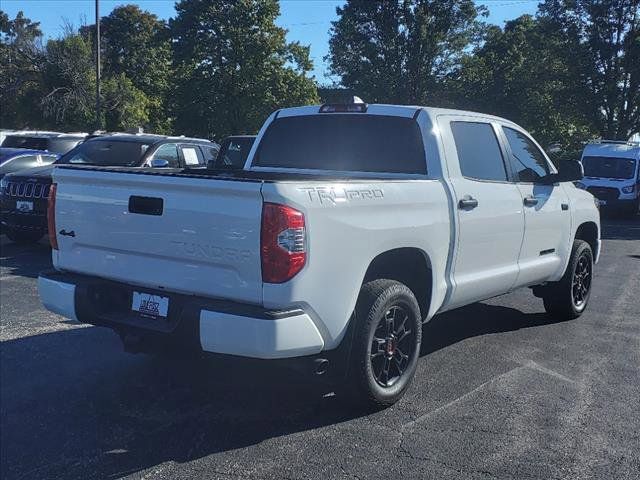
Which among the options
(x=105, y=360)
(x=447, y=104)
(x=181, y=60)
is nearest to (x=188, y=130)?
(x=181, y=60)

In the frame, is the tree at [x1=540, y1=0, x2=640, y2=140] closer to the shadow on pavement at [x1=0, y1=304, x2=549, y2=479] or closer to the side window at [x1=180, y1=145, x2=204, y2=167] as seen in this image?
the side window at [x1=180, y1=145, x2=204, y2=167]

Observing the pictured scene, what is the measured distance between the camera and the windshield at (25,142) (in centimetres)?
1512

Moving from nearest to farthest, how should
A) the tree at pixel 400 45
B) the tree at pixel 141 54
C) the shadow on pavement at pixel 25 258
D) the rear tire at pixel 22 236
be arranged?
the shadow on pavement at pixel 25 258
the rear tire at pixel 22 236
the tree at pixel 400 45
the tree at pixel 141 54

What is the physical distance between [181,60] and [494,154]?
37.2 m

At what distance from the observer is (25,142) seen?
51.3 feet

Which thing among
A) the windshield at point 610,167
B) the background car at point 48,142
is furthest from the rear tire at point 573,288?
the windshield at point 610,167

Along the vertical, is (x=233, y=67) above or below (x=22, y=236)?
above

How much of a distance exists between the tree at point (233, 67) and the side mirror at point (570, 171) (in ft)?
105

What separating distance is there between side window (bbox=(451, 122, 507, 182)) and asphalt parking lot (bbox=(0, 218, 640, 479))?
151cm

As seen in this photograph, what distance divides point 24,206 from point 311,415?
23.6ft

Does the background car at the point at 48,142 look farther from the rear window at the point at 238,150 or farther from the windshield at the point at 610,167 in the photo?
the windshield at the point at 610,167

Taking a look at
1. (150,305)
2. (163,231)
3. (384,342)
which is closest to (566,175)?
(384,342)

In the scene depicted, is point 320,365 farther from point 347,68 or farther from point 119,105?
point 347,68

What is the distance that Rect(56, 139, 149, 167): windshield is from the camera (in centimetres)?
1016
